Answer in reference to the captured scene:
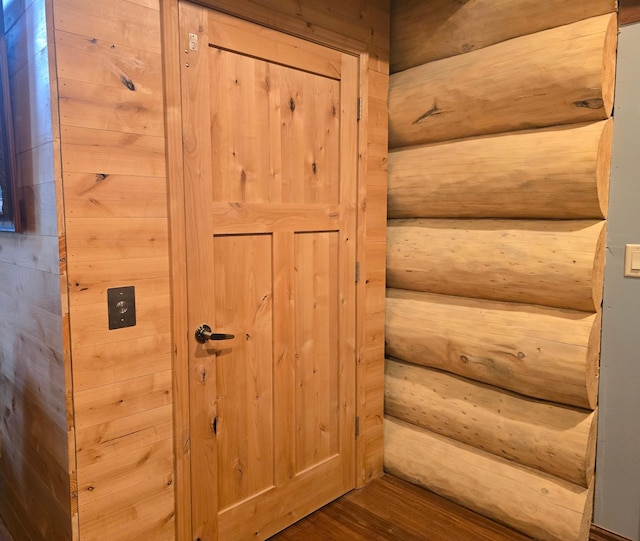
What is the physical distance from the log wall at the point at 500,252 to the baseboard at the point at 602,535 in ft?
0.26

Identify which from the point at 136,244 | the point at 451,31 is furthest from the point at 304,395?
the point at 451,31

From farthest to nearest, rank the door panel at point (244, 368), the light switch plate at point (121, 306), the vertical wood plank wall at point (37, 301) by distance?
1. the door panel at point (244, 368)
2. the light switch plate at point (121, 306)
3. the vertical wood plank wall at point (37, 301)

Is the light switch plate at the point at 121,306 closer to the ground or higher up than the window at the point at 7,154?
closer to the ground

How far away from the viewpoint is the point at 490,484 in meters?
2.20

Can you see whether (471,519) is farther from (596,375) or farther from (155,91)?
(155,91)

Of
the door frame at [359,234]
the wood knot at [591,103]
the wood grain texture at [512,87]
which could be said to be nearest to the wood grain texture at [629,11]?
the wood grain texture at [512,87]

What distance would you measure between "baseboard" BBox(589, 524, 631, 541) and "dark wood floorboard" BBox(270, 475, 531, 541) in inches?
10.4

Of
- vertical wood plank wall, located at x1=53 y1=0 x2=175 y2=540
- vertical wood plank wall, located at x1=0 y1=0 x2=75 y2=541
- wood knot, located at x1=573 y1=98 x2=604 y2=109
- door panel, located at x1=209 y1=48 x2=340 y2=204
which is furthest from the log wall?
vertical wood plank wall, located at x1=0 y1=0 x2=75 y2=541

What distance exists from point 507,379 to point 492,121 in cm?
113

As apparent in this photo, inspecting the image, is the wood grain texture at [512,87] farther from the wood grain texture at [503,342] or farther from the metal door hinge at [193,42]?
the metal door hinge at [193,42]

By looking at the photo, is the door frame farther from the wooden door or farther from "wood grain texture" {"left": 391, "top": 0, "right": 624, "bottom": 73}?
"wood grain texture" {"left": 391, "top": 0, "right": 624, "bottom": 73}

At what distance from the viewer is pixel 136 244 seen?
1587 millimetres

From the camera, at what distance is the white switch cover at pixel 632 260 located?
1.88m

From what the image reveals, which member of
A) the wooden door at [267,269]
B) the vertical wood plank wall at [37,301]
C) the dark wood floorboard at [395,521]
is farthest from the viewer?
the dark wood floorboard at [395,521]
